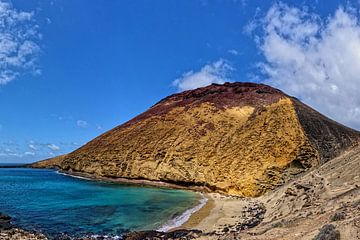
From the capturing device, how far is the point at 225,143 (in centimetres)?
4294

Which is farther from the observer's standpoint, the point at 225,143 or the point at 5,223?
the point at 225,143

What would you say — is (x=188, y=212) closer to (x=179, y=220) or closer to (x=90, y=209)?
(x=179, y=220)

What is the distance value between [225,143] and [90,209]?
2061 cm

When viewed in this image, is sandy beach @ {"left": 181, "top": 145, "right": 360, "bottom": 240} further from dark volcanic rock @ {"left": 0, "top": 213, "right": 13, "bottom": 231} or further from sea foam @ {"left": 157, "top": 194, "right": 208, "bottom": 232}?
dark volcanic rock @ {"left": 0, "top": 213, "right": 13, "bottom": 231}

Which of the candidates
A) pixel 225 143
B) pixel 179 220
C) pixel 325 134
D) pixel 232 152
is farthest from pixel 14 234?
pixel 325 134

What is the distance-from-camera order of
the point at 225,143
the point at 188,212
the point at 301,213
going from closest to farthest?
the point at 301,213 < the point at 188,212 < the point at 225,143

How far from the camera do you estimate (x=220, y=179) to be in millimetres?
39000

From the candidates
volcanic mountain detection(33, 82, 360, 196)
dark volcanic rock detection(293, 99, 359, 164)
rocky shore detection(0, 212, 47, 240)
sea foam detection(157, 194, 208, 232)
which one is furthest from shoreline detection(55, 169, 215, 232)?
dark volcanic rock detection(293, 99, 359, 164)

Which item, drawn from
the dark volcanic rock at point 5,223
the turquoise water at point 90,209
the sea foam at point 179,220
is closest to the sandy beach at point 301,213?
the sea foam at point 179,220

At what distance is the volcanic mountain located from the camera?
1505 inches

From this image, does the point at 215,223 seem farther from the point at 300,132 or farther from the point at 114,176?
the point at 114,176

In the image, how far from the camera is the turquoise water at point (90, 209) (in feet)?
67.2

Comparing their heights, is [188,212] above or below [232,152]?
below

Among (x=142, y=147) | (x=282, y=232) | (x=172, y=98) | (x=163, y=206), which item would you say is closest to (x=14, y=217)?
(x=163, y=206)
